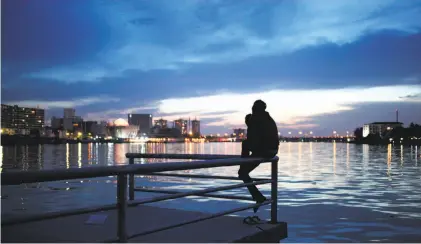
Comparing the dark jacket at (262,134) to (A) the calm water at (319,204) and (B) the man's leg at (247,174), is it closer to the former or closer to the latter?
(B) the man's leg at (247,174)

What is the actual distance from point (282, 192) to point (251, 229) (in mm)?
18231

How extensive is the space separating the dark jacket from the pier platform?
1.39 meters

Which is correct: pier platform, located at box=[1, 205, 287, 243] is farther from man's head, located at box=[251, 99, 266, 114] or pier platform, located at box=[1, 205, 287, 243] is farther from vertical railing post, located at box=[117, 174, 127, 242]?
man's head, located at box=[251, 99, 266, 114]

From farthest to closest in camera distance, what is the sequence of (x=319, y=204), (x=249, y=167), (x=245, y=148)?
1. (x=319, y=204)
2. (x=245, y=148)
3. (x=249, y=167)

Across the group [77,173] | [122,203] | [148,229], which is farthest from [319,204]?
[77,173]

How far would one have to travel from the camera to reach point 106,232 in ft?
23.7

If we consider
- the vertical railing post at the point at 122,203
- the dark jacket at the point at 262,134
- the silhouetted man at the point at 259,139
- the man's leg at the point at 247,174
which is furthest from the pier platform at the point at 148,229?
the dark jacket at the point at 262,134

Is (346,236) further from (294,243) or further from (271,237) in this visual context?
(271,237)

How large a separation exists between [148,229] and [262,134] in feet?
9.78

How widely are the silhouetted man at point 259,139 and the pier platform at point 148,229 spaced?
90 centimetres

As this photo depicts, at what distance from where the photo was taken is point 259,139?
26.9 feet

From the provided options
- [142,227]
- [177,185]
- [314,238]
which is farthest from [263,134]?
[177,185]

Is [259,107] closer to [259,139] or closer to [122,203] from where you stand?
[259,139]

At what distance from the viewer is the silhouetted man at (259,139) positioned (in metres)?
8.18
